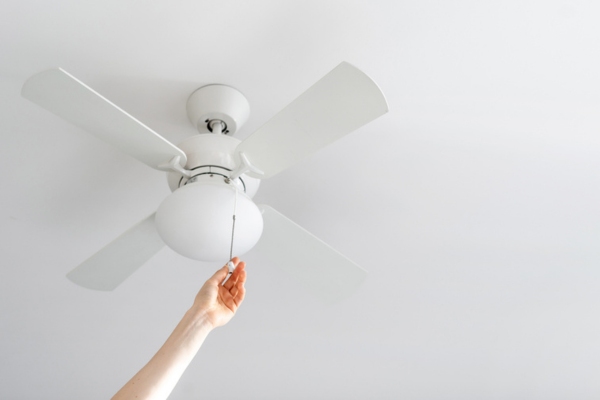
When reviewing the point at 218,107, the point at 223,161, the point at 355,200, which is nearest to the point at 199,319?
the point at 223,161

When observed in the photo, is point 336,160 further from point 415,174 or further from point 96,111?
point 96,111

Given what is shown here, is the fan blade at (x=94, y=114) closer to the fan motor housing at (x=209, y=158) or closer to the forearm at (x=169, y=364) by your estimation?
the fan motor housing at (x=209, y=158)

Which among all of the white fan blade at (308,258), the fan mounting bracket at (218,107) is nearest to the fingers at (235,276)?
the white fan blade at (308,258)

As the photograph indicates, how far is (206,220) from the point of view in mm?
1064

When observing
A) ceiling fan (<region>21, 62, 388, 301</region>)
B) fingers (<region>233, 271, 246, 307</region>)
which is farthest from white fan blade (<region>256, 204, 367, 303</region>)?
fingers (<region>233, 271, 246, 307</region>)

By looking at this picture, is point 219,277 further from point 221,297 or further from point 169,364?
point 169,364

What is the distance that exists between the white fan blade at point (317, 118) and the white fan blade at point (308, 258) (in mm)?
160

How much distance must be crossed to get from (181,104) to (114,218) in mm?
482

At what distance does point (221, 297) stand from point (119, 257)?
0.34 meters

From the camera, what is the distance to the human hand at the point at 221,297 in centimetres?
101

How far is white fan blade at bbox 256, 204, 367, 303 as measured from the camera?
1243 mm

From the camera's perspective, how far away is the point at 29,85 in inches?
37.0

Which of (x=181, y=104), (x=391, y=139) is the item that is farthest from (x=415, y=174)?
(x=181, y=104)

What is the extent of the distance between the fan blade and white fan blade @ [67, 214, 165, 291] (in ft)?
0.53
